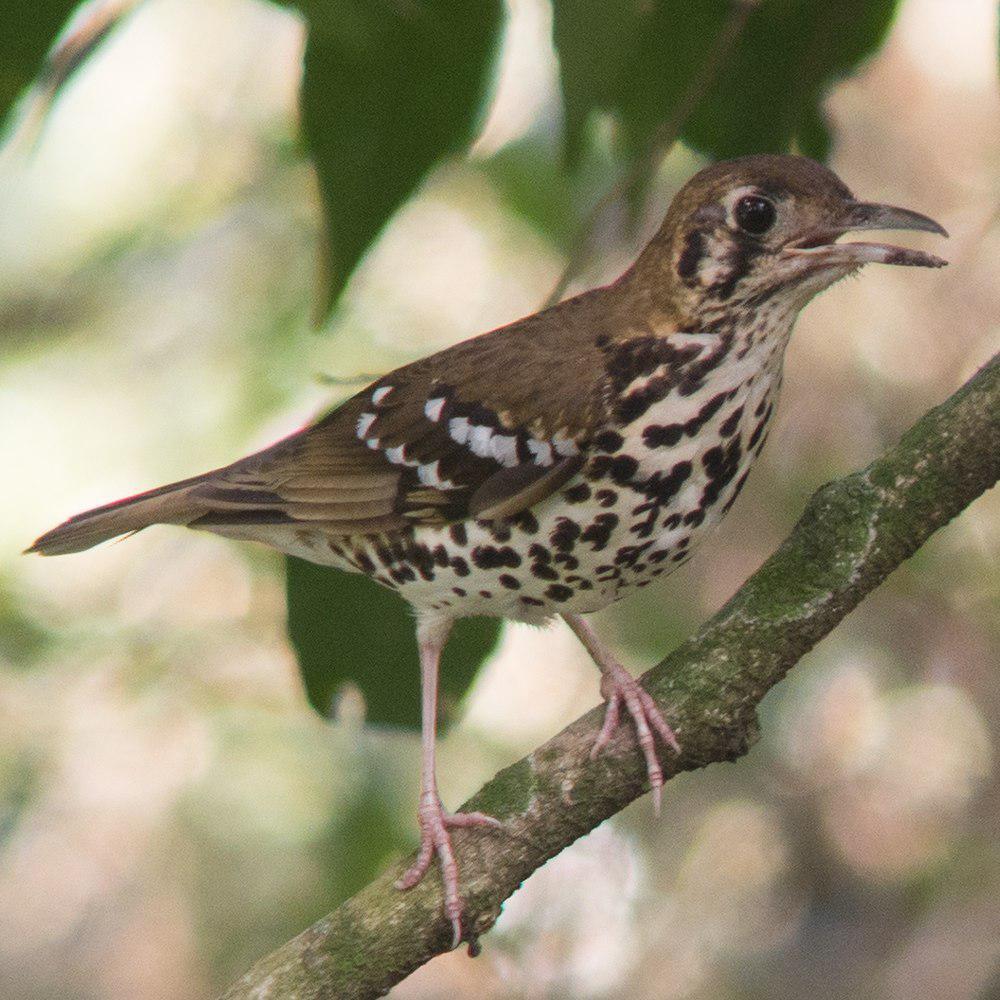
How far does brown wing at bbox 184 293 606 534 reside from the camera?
10.6 feet

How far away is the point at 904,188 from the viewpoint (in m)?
6.88

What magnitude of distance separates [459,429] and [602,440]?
45 cm

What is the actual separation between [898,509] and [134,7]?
4.89 feet

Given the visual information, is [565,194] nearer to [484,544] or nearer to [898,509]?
[484,544]

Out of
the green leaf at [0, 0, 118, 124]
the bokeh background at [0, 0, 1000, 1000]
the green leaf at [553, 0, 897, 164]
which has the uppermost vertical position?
the green leaf at [553, 0, 897, 164]

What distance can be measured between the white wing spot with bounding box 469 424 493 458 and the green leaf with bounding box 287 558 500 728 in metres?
0.36

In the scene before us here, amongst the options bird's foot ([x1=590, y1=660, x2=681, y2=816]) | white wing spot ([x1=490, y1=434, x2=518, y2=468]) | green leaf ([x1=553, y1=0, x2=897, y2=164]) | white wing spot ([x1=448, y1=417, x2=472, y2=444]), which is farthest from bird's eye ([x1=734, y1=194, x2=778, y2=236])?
bird's foot ([x1=590, y1=660, x2=681, y2=816])

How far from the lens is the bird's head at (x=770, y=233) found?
3014 mm

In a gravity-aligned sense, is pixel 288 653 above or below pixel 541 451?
below

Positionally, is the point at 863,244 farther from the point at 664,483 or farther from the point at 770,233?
the point at 664,483

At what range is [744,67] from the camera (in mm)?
3234

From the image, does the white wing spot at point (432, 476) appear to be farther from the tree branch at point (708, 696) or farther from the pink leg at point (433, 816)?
the tree branch at point (708, 696)

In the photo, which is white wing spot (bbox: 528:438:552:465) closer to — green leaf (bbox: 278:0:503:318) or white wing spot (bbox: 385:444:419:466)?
white wing spot (bbox: 385:444:419:466)

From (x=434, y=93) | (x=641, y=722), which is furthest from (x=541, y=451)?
(x=434, y=93)
